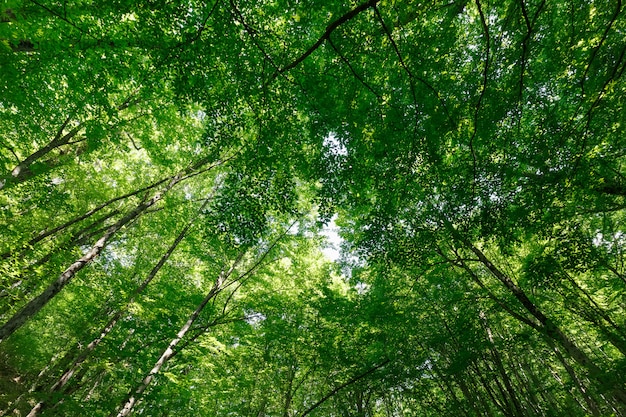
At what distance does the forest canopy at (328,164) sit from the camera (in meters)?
5.04

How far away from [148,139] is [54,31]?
431 cm

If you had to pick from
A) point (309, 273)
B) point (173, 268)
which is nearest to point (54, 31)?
point (173, 268)

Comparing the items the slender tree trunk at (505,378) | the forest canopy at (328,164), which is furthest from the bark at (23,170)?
the slender tree trunk at (505,378)

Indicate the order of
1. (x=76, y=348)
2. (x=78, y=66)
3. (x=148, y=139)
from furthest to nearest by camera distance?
(x=148, y=139), (x=76, y=348), (x=78, y=66)

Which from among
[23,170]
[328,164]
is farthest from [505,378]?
[23,170]

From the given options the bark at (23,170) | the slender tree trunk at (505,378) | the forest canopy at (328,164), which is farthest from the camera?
the slender tree trunk at (505,378)

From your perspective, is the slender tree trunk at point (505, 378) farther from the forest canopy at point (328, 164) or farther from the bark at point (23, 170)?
the bark at point (23, 170)

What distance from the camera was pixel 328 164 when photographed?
624 centimetres

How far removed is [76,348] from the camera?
9.43 m

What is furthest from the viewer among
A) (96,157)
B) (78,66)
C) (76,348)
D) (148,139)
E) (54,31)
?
(96,157)

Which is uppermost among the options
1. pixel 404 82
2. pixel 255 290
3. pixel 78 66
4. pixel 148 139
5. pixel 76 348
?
pixel 148 139

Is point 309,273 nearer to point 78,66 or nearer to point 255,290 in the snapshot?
point 255,290

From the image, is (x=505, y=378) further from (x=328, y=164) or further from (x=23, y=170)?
(x=23, y=170)

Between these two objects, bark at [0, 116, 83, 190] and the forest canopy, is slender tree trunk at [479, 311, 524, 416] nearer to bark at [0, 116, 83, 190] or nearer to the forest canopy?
the forest canopy
